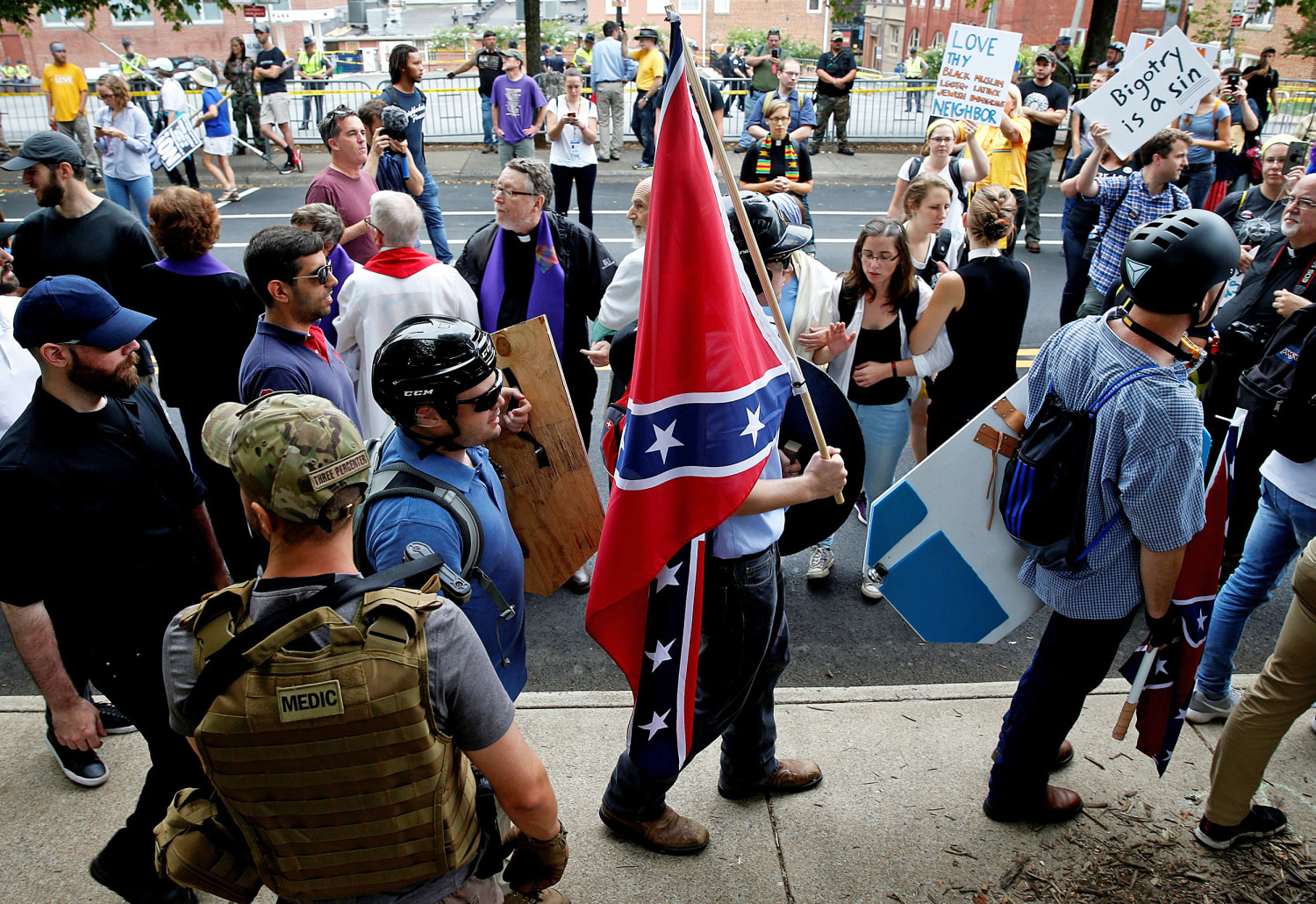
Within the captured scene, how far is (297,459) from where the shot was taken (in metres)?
1.78

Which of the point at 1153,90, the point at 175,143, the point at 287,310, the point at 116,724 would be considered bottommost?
the point at 116,724

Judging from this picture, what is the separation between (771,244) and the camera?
355cm

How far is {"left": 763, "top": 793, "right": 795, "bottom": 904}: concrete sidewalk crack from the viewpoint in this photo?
2.96m

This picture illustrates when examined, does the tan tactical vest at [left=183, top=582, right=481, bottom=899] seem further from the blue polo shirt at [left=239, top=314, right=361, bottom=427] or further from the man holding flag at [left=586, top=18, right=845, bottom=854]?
the blue polo shirt at [left=239, top=314, right=361, bottom=427]

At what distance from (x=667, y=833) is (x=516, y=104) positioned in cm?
1130

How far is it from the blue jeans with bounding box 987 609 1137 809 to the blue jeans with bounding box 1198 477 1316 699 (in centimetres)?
105

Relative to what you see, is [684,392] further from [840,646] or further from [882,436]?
[882,436]

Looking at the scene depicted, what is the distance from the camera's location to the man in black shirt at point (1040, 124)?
467 inches

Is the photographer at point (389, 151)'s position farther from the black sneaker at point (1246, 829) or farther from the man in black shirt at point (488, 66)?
the man in black shirt at point (488, 66)

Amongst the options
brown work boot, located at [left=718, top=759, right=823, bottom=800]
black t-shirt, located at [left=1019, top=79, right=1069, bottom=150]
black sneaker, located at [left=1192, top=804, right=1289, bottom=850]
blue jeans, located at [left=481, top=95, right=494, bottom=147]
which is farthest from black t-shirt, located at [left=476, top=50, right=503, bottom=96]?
black sneaker, located at [left=1192, top=804, right=1289, bottom=850]

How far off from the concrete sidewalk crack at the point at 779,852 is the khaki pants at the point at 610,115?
1527 centimetres

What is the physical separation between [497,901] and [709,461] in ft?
3.92

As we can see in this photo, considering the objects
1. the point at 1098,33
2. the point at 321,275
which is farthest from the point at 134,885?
the point at 1098,33

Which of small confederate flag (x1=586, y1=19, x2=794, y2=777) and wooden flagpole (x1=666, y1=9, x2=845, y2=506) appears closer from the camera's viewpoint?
wooden flagpole (x1=666, y1=9, x2=845, y2=506)
